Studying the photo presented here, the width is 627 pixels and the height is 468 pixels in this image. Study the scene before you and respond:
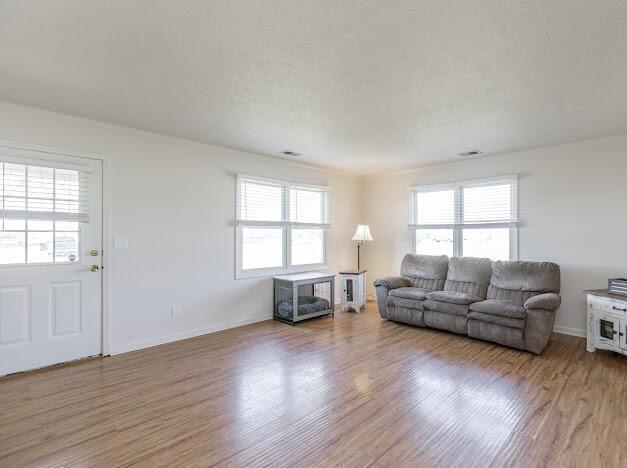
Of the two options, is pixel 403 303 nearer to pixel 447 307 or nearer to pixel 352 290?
pixel 447 307

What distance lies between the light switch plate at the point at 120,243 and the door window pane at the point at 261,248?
155cm

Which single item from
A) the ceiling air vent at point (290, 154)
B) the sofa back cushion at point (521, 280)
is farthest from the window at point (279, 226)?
the sofa back cushion at point (521, 280)

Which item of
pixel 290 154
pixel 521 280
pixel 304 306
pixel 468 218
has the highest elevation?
pixel 290 154

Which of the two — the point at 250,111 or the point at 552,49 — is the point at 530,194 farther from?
the point at 250,111

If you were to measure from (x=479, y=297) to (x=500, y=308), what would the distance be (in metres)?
0.60

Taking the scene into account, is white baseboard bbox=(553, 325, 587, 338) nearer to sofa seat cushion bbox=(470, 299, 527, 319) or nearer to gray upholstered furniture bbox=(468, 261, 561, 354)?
gray upholstered furniture bbox=(468, 261, 561, 354)

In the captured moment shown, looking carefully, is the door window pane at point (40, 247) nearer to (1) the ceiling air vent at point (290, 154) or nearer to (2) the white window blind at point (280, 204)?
(2) the white window blind at point (280, 204)

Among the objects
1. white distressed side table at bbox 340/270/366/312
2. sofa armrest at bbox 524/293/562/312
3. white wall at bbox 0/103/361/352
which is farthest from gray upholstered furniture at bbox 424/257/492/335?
white wall at bbox 0/103/361/352

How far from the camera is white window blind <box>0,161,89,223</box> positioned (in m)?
3.14

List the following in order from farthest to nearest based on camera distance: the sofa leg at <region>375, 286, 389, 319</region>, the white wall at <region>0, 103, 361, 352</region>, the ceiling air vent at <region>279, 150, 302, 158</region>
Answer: the sofa leg at <region>375, 286, 389, 319</region> < the ceiling air vent at <region>279, 150, 302, 158</region> < the white wall at <region>0, 103, 361, 352</region>

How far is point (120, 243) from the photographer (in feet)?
12.4

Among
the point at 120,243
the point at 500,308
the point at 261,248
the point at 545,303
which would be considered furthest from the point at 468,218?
the point at 120,243

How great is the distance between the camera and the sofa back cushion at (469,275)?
15.4 feet

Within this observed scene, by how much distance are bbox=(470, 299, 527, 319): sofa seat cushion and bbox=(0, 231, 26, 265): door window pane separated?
16.0 feet
